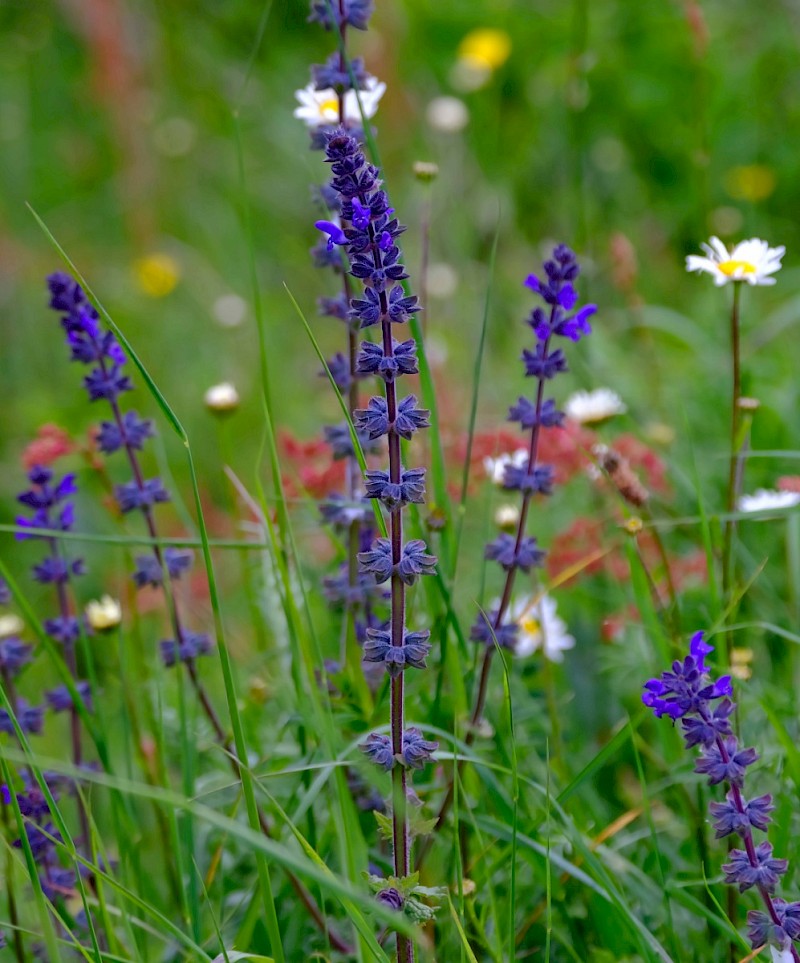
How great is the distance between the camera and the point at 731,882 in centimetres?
126

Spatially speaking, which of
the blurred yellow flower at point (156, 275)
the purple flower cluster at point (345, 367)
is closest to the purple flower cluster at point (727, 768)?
the purple flower cluster at point (345, 367)

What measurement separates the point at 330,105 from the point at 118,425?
0.67m

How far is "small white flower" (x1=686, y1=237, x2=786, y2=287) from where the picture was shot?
1831mm

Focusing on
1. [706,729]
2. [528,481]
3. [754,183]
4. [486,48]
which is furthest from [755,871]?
[486,48]

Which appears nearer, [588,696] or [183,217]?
[588,696]

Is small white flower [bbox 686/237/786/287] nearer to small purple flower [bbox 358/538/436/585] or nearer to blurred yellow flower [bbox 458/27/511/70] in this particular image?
small purple flower [bbox 358/538/436/585]

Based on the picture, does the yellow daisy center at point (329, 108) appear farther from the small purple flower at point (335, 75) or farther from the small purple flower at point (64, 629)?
the small purple flower at point (64, 629)

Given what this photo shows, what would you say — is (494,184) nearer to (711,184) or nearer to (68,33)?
(711,184)

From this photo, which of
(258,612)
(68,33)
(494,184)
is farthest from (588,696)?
(68,33)

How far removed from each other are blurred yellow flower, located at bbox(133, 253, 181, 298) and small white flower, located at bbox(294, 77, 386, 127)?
2573 mm

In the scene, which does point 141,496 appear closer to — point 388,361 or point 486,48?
point 388,361

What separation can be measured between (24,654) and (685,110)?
4.00 meters

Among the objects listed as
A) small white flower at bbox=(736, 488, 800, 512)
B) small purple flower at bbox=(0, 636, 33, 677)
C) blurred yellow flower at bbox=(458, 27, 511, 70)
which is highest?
blurred yellow flower at bbox=(458, 27, 511, 70)

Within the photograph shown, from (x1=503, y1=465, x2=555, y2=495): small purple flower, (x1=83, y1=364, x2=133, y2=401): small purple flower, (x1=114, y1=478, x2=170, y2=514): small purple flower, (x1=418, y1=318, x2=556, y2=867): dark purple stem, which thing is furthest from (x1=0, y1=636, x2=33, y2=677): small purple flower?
(x1=503, y1=465, x2=555, y2=495): small purple flower
